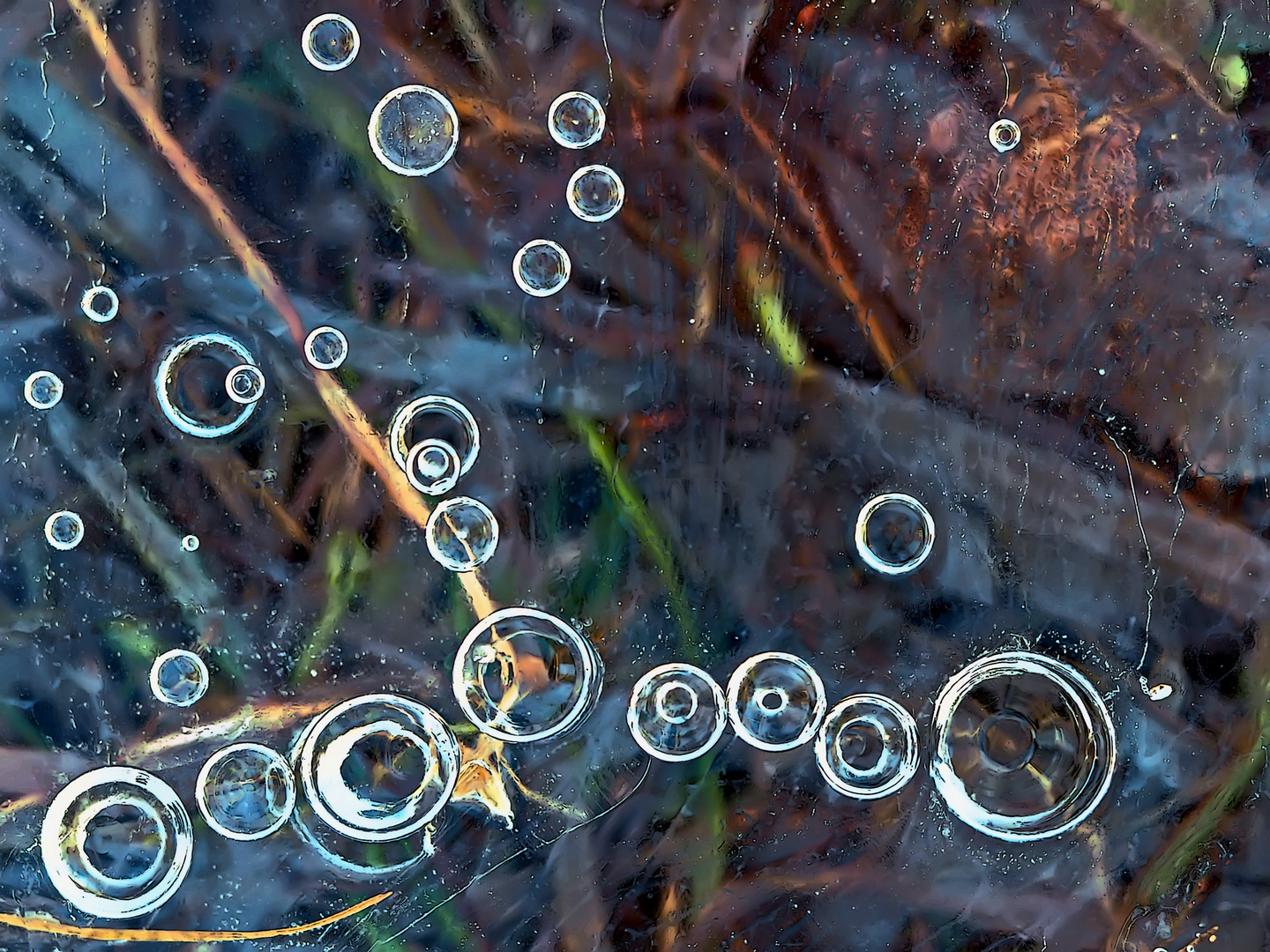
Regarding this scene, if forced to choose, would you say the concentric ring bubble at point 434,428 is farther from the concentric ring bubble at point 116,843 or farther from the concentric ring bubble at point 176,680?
the concentric ring bubble at point 116,843

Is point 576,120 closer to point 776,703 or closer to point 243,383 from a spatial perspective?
point 243,383

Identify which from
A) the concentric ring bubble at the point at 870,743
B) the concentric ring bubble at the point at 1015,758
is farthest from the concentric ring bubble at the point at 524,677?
the concentric ring bubble at the point at 1015,758

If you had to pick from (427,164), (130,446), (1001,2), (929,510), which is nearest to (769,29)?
(1001,2)

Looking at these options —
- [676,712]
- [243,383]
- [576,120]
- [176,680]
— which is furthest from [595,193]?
[176,680]

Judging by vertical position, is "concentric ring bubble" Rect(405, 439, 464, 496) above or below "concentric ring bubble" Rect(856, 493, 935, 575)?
below

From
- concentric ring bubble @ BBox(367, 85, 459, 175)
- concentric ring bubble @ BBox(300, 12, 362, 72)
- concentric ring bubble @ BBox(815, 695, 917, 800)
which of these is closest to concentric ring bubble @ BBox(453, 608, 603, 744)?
concentric ring bubble @ BBox(815, 695, 917, 800)

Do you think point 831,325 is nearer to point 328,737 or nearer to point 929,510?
point 929,510

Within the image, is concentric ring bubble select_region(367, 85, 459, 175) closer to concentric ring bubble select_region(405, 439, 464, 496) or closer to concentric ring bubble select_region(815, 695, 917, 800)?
concentric ring bubble select_region(405, 439, 464, 496)
